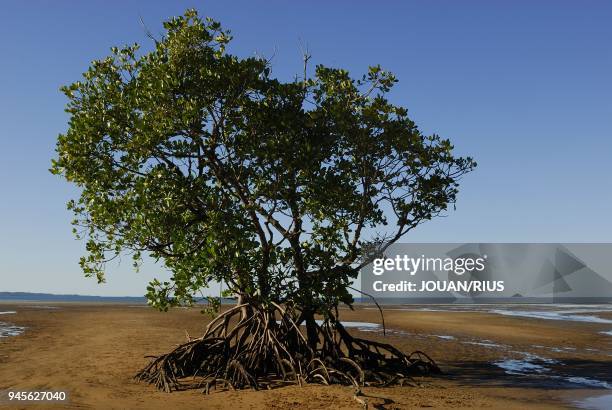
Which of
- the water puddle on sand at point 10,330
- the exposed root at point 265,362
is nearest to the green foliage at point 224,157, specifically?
the exposed root at point 265,362

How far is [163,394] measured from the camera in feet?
57.4

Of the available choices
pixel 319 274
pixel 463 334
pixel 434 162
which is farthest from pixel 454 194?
pixel 463 334

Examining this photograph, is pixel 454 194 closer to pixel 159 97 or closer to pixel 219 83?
pixel 219 83

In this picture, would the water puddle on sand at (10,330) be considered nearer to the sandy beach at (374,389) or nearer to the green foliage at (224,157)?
the sandy beach at (374,389)

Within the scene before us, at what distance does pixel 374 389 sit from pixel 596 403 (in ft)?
18.4

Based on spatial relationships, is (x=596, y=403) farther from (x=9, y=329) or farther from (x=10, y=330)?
(x=9, y=329)

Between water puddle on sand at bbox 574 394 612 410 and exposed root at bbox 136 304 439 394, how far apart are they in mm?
4645

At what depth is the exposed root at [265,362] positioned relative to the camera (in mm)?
18078

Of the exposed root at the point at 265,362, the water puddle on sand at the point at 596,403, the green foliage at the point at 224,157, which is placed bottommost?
the water puddle on sand at the point at 596,403

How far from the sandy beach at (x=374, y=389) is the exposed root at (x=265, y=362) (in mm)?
631

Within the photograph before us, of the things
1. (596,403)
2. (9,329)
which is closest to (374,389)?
(596,403)

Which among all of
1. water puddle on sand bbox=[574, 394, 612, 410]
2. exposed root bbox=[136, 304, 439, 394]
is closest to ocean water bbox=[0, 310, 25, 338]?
exposed root bbox=[136, 304, 439, 394]

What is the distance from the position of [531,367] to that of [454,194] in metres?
8.11

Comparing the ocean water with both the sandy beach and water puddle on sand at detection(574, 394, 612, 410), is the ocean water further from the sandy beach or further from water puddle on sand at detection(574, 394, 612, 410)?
water puddle on sand at detection(574, 394, 612, 410)
